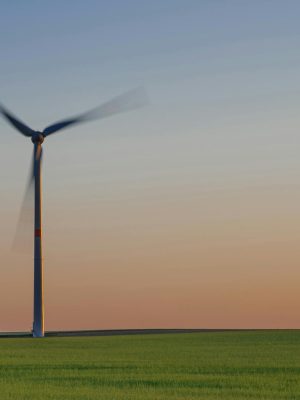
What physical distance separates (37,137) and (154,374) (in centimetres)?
5570

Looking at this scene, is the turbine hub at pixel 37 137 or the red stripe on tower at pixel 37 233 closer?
the red stripe on tower at pixel 37 233

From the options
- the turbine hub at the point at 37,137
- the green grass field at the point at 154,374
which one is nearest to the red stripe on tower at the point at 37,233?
the turbine hub at the point at 37,137

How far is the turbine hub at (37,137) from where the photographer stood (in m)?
94.9

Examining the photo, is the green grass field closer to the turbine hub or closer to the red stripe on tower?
the red stripe on tower

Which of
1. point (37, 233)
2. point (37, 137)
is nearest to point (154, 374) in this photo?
point (37, 233)

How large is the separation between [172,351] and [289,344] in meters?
13.7

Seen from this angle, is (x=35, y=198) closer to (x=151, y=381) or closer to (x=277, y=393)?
(x=151, y=381)

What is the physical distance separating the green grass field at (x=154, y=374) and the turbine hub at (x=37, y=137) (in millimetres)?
35070

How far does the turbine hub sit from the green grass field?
3507 cm

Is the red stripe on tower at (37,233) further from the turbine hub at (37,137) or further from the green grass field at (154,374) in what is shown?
the green grass field at (154,374)

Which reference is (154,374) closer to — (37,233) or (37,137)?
(37,233)

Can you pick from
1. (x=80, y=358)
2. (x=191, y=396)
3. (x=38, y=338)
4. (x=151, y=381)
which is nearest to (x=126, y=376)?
(x=151, y=381)

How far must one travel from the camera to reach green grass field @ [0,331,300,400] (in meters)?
34.7

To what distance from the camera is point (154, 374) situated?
42812mm
